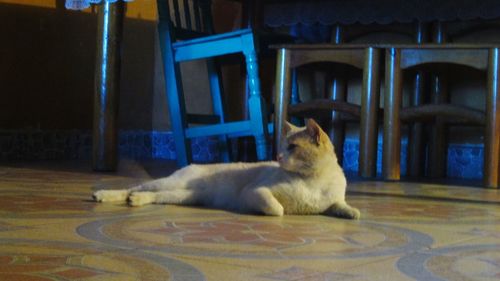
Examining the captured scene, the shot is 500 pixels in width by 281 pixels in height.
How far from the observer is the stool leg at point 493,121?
10.2 feet

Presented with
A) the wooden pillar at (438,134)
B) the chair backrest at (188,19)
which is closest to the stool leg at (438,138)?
the wooden pillar at (438,134)

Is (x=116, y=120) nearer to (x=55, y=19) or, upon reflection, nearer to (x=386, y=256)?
(x=55, y=19)

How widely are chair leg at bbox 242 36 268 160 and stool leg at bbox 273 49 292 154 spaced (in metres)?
0.06

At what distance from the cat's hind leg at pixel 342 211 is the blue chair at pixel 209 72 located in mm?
1323

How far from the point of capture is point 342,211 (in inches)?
81.4

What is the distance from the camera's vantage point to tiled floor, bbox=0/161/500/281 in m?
1.26

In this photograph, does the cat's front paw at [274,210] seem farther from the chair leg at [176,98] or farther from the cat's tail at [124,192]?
the chair leg at [176,98]

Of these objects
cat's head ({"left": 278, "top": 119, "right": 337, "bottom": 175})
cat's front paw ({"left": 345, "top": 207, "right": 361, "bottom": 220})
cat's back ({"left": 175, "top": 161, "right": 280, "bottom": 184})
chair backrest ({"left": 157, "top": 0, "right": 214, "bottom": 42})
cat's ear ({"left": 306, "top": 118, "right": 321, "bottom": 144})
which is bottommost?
cat's front paw ({"left": 345, "top": 207, "right": 361, "bottom": 220})

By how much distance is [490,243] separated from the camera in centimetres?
170

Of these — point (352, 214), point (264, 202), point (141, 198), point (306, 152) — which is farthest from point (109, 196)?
point (352, 214)

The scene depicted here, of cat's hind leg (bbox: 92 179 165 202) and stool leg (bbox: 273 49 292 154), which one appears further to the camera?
stool leg (bbox: 273 49 292 154)

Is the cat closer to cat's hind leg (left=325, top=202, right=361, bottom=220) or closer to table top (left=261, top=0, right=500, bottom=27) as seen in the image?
cat's hind leg (left=325, top=202, right=361, bottom=220)

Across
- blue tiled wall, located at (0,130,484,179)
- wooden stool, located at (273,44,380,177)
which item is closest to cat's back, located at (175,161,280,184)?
wooden stool, located at (273,44,380,177)

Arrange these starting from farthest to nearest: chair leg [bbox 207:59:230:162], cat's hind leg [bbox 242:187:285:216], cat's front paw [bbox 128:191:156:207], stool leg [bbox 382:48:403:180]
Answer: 1. chair leg [bbox 207:59:230:162]
2. stool leg [bbox 382:48:403:180]
3. cat's front paw [bbox 128:191:156:207]
4. cat's hind leg [bbox 242:187:285:216]
